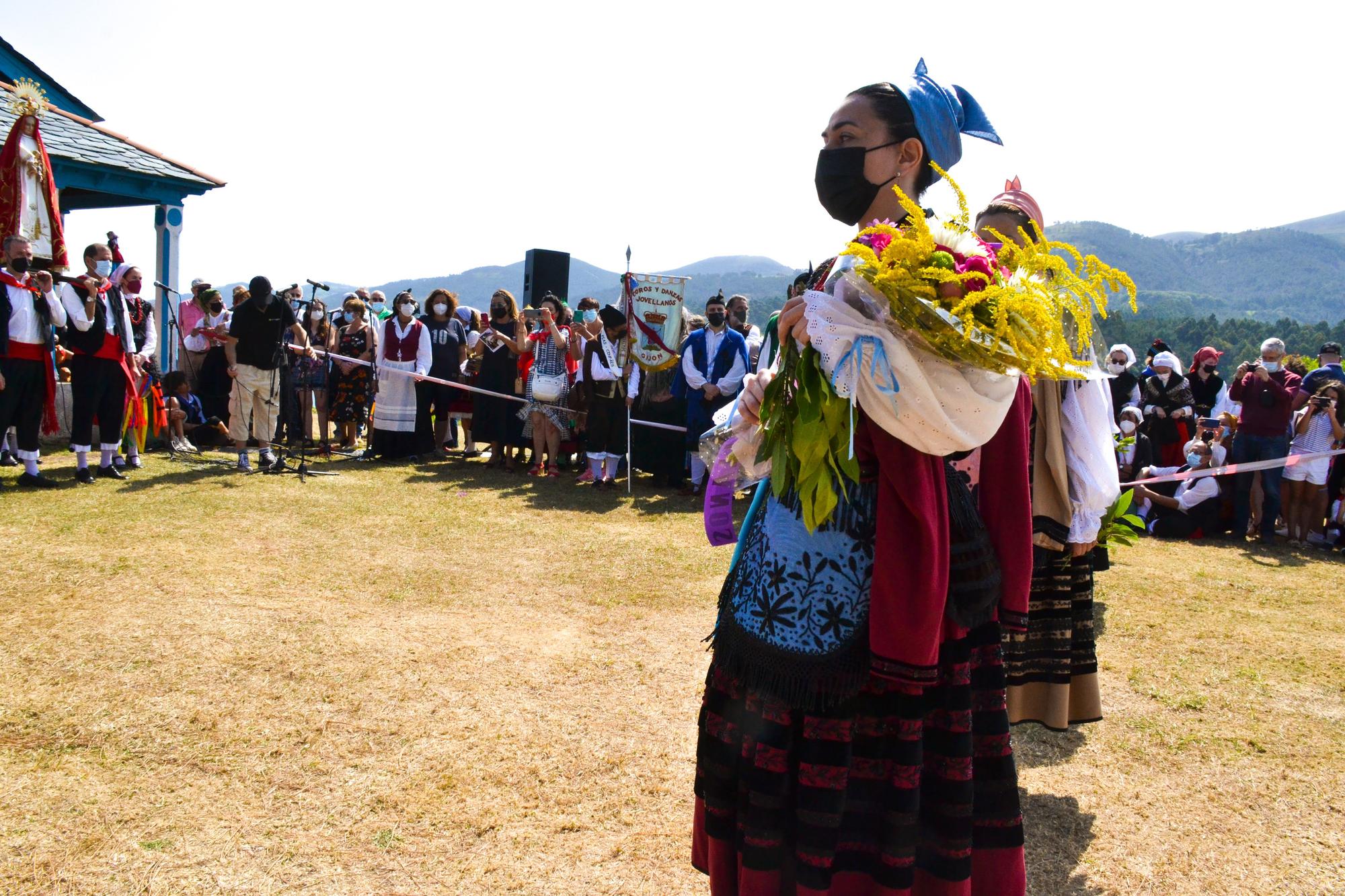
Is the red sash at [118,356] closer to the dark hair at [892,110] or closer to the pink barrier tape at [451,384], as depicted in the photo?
the pink barrier tape at [451,384]

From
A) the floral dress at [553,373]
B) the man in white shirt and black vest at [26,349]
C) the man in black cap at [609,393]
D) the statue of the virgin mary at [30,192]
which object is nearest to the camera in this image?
the man in white shirt and black vest at [26,349]

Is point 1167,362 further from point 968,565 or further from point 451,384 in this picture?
point 968,565

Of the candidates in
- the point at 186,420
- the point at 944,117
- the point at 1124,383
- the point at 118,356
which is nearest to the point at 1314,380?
the point at 1124,383

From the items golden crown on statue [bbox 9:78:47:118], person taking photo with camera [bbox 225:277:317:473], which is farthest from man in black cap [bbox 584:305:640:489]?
golden crown on statue [bbox 9:78:47:118]

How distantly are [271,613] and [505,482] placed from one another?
18.4 ft

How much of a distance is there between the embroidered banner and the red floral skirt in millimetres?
8589

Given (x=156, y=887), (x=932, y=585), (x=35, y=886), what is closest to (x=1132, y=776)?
(x=932, y=585)

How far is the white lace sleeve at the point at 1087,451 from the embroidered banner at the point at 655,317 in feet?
24.1

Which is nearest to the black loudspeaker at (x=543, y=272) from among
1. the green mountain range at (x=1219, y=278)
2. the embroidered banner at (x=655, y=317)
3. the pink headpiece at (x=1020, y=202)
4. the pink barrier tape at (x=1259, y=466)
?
the embroidered banner at (x=655, y=317)

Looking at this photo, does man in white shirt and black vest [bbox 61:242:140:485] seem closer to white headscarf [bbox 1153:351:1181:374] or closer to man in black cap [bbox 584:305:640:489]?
man in black cap [bbox 584:305:640:489]

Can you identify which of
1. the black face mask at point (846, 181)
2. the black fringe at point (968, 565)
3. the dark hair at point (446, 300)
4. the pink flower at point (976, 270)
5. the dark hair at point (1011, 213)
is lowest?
the black fringe at point (968, 565)

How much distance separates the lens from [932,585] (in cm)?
192

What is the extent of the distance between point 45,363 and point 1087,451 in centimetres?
934

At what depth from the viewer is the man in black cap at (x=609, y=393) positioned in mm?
10773
